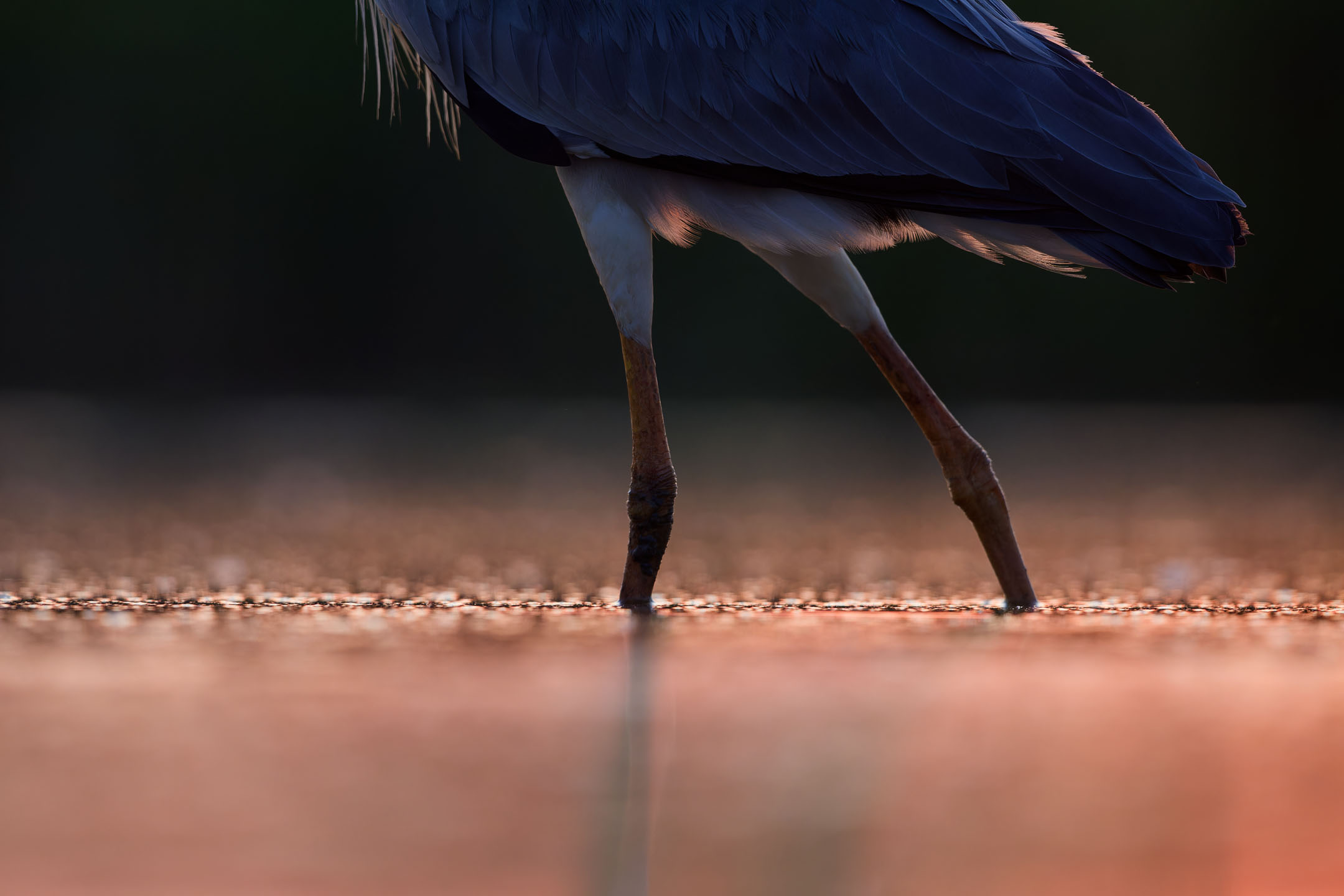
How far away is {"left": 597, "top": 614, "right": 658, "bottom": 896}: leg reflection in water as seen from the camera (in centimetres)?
171

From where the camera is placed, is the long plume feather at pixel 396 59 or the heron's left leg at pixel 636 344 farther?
the long plume feather at pixel 396 59

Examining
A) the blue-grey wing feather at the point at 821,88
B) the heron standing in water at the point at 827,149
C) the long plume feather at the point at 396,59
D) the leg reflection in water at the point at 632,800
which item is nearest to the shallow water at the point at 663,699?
the leg reflection in water at the point at 632,800

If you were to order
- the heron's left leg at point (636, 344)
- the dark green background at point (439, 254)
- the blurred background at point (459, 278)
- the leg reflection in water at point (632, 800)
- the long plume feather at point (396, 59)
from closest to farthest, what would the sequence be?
the leg reflection in water at point (632, 800) → the heron's left leg at point (636, 344) → the long plume feather at point (396, 59) → the blurred background at point (459, 278) → the dark green background at point (439, 254)

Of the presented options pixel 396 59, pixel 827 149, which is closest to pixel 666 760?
pixel 827 149

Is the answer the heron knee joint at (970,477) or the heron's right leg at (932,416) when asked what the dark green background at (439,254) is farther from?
the heron knee joint at (970,477)

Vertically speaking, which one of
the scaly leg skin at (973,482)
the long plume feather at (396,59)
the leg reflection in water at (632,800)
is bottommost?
the leg reflection in water at (632,800)

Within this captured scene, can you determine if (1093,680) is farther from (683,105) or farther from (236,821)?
(683,105)

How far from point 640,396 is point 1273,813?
2436 millimetres

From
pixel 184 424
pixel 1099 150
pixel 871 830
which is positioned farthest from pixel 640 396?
pixel 184 424

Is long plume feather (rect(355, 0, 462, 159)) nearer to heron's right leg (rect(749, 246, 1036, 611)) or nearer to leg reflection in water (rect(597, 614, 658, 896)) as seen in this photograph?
heron's right leg (rect(749, 246, 1036, 611))

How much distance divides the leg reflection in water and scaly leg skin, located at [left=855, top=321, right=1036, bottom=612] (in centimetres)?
132

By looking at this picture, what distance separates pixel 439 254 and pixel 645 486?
30.8 ft

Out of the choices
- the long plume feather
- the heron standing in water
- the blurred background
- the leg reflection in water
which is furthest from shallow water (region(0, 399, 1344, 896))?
the blurred background

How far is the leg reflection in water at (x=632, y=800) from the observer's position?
1.71m
